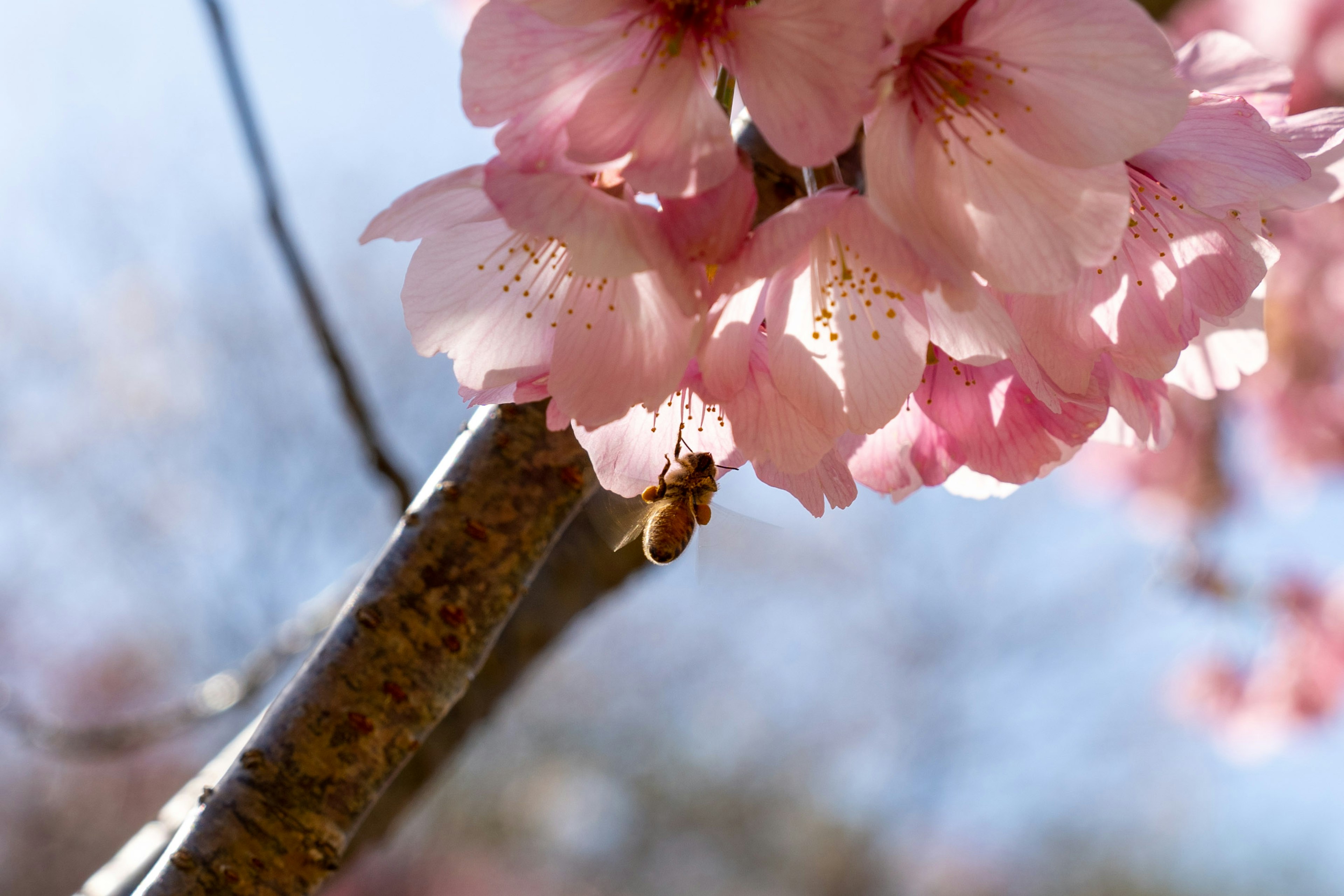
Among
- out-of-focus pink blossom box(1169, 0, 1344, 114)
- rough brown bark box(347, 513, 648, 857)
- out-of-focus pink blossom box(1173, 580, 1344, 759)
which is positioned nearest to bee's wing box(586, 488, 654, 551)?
rough brown bark box(347, 513, 648, 857)

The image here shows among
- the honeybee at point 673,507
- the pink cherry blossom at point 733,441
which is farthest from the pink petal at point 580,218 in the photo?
the honeybee at point 673,507

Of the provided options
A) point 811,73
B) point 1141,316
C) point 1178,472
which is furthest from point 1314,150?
point 1178,472

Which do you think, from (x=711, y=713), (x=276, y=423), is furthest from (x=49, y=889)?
(x=711, y=713)

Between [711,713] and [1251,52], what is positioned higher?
[1251,52]

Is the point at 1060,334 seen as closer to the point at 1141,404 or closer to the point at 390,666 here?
the point at 1141,404

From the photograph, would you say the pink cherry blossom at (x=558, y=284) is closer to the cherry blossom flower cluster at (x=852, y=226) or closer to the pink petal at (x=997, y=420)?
the cherry blossom flower cluster at (x=852, y=226)

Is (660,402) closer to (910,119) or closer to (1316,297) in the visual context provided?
(910,119)
